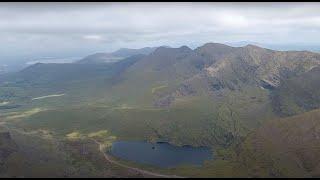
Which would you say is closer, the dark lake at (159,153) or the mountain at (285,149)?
the mountain at (285,149)

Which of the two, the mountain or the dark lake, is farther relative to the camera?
the dark lake

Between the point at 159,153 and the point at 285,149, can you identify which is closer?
the point at 285,149

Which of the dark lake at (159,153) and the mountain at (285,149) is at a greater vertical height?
the mountain at (285,149)

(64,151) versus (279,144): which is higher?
(279,144)

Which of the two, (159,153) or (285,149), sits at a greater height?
(285,149)

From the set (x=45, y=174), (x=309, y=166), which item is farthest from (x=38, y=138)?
(x=309, y=166)

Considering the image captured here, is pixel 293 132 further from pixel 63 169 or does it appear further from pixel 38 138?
pixel 38 138

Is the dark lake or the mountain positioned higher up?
the mountain

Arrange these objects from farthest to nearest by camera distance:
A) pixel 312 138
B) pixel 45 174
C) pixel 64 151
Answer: pixel 64 151 → pixel 312 138 → pixel 45 174
